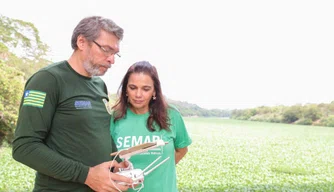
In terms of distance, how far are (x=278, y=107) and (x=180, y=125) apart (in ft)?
165

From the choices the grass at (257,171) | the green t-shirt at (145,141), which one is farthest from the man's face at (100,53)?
the grass at (257,171)

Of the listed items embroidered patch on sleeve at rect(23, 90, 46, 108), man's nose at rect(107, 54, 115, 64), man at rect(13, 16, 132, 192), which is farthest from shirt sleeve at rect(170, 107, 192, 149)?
embroidered patch on sleeve at rect(23, 90, 46, 108)

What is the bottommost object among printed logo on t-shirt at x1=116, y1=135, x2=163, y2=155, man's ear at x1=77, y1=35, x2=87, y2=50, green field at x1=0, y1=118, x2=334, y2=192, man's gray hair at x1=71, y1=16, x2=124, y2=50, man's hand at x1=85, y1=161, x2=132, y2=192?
green field at x1=0, y1=118, x2=334, y2=192

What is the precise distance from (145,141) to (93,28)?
0.68 m

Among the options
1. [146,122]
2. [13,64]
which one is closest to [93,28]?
[146,122]

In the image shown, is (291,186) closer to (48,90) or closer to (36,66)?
(48,90)

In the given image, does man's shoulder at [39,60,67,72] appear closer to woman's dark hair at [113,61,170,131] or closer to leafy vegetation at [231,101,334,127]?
woman's dark hair at [113,61,170,131]

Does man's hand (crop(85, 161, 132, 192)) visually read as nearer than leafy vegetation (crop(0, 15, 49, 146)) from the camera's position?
Yes

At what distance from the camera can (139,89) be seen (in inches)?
87.4

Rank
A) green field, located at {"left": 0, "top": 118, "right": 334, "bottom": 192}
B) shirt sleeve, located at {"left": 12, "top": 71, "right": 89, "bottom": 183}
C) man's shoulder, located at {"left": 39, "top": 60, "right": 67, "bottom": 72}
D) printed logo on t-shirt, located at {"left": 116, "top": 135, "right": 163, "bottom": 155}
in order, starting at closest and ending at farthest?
shirt sleeve, located at {"left": 12, "top": 71, "right": 89, "bottom": 183} → man's shoulder, located at {"left": 39, "top": 60, "right": 67, "bottom": 72} → printed logo on t-shirt, located at {"left": 116, "top": 135, "right": 163, "bottom": 155} → green field, located at {"left": 0, "top": 118, "right": 334, "bottom": 192}

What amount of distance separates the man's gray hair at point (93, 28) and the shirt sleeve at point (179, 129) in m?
0.63

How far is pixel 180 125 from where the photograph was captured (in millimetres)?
2391

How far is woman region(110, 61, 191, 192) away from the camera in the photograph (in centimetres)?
218

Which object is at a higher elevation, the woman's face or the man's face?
the man's face
